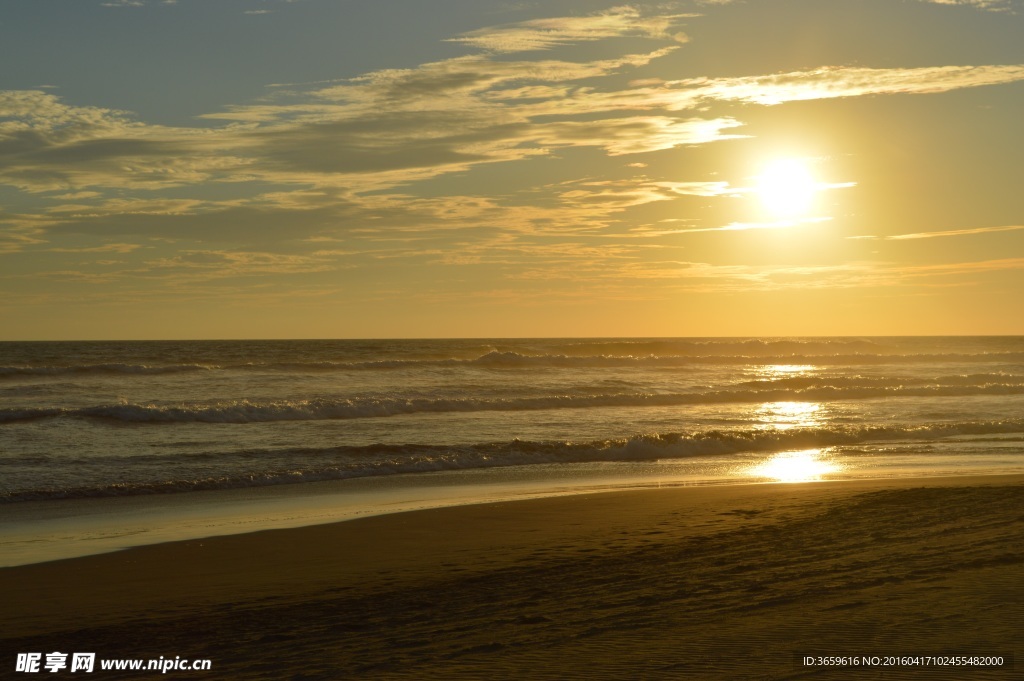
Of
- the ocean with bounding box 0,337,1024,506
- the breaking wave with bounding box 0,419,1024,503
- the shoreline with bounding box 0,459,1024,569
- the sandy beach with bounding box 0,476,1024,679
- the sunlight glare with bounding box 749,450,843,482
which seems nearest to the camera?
the sandy beach with bounding box 0,476,1024,679

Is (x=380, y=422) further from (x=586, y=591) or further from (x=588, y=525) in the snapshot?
(x=586, y=591)

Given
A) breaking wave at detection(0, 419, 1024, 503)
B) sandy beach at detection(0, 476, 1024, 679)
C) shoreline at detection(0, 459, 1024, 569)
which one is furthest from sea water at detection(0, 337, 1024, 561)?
sandy beach at detection(0, 476, 1024, 679)

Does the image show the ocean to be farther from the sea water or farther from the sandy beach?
the sandy beach

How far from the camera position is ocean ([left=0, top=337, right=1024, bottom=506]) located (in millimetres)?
16766

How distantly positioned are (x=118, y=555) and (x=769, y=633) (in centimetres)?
710

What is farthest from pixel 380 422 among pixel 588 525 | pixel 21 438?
pixel 588 525

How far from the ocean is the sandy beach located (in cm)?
537

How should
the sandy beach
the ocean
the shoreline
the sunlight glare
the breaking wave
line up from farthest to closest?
1. the ocean
2. the sunlight glare
3. the breaking wave
4. the shoreline
5. the sandy beach

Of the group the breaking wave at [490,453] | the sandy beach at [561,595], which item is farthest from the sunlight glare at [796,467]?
the sandy beach at [561,595]

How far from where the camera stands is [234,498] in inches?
555

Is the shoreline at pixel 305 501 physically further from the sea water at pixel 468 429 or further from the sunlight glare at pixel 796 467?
the sunlight glare at pixel 796 467

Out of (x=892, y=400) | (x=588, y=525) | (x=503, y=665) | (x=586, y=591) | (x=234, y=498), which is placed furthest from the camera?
(x=892, y=400)

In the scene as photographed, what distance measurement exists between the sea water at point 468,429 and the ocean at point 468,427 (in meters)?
0.07

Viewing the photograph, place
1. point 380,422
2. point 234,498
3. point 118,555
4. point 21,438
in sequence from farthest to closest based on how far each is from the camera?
point 380,422 < point 21,438 < point 234,498 < point 118,555
